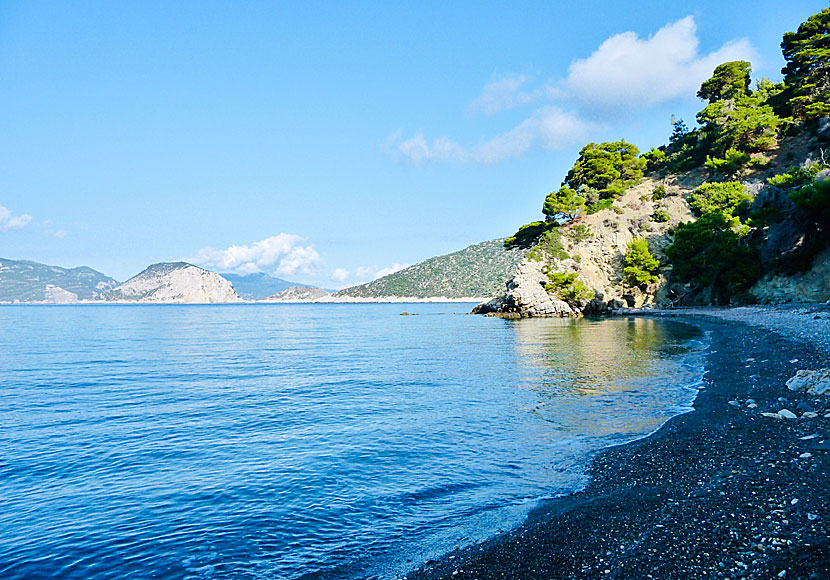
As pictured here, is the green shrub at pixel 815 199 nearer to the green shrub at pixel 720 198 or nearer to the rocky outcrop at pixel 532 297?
the green shrub at pixel 720 198

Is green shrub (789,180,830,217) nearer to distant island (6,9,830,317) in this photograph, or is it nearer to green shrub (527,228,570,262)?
distant island (6,9,830,317)

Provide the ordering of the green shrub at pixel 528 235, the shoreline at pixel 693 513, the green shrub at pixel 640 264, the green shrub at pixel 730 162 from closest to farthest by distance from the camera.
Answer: the shoreline at pixel 693 513
the green shrub at pixel 640 264
the green shrub at pixel 730 162
the green shrub at pixel 528 235

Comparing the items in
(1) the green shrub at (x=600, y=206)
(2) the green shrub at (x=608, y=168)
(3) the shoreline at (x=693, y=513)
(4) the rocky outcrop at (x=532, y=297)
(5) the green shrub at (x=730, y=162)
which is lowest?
(3) the shoreline at (x=693, y=513)

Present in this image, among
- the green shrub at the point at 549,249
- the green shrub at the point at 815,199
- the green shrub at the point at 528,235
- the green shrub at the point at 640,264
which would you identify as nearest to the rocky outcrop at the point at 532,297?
the green shrub at the point at 549,249

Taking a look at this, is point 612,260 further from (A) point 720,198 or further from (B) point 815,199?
(B) point 815,199

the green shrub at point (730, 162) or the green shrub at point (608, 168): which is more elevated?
the green shrub at point (608, 168)

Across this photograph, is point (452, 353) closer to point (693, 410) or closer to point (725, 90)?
point (693, 410)

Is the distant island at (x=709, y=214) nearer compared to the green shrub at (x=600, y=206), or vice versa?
the distant island at (x=709, y=214)

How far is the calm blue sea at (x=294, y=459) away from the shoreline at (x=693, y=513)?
649 mm

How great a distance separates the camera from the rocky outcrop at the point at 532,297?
7181 cm

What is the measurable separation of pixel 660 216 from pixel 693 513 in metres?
76.6

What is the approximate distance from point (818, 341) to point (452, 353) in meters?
18.4

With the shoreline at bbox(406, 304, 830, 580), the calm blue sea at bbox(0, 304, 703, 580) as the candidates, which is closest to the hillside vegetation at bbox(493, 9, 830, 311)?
the calm blue sea at bbox(0, 304, 703, 580)

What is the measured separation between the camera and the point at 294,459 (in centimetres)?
1039
